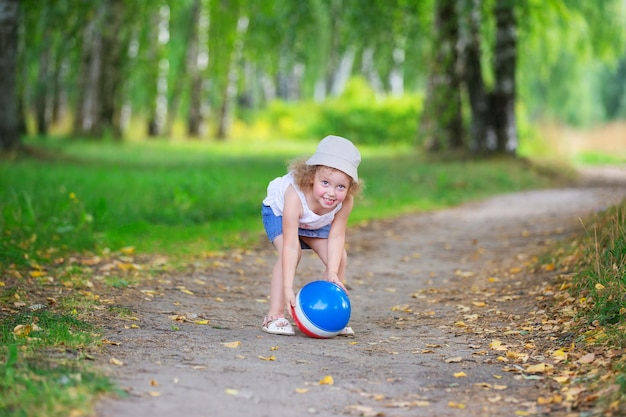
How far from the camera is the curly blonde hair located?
6.12 meters

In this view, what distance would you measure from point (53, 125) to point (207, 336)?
97.5 ft

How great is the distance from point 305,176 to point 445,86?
49.5 ft

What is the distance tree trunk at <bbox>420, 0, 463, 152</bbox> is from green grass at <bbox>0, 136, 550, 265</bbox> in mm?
1073

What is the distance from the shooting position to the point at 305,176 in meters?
6.12

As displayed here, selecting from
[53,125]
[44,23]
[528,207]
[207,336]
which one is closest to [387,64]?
[528,207]

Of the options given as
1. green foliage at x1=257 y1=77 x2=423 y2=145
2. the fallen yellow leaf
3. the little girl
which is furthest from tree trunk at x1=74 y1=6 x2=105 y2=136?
the fallen yellow leaf

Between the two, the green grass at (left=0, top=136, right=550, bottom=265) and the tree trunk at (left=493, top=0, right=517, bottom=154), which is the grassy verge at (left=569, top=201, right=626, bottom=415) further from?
the tree trunk at (left=493, top=0, right=517, bottom=154)

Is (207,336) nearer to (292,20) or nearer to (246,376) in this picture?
(246,376)

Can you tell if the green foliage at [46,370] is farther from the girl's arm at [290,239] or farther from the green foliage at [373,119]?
the green foliage at [373,119]

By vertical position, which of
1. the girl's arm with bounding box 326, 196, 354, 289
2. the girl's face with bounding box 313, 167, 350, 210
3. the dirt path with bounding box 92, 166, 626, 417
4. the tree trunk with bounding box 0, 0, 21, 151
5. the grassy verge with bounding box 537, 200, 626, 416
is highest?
the tree trunk with bounding box 0, 0, 21, 151

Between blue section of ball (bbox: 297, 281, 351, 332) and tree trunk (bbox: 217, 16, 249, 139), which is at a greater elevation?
tree trunk (bbox: 217, 16, 249, 139)

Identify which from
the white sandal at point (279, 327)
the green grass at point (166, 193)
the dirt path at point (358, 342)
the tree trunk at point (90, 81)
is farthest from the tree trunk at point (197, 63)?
the white sandal at point (279, 327)

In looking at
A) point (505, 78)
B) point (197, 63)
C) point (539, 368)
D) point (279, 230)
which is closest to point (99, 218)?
point (279, 230)

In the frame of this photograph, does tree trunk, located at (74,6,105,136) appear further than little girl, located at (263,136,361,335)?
Yes
